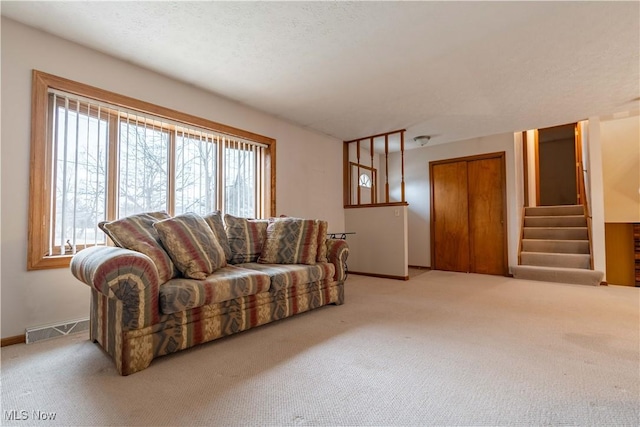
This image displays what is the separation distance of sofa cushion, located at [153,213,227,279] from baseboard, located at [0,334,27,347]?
1.16 metres

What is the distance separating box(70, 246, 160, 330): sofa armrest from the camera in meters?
1.53

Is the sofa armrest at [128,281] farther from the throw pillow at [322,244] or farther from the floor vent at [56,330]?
the throw pillow at [322,244]

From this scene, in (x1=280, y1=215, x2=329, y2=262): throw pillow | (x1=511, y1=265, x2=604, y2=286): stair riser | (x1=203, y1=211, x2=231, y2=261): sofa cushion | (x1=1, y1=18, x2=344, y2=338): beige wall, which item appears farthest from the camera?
(x1=511, y1=265, x2=604, y2=286): stair riser

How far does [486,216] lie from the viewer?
15.9 ft

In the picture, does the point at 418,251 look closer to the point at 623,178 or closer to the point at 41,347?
the point at 623,178

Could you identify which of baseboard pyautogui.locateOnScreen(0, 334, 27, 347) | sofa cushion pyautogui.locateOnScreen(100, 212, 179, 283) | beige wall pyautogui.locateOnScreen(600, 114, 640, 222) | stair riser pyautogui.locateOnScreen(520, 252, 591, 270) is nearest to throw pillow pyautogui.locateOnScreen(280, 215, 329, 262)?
sofa cushion pyautogui.locateOnScreen(100, 212, 179, 283)

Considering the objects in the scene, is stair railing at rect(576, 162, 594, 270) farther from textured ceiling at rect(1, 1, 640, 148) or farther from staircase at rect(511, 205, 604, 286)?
textured ceiling at rect(1, 1, 640, 148)

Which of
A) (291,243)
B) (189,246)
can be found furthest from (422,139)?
(189,246)

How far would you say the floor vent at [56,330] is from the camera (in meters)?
2.05

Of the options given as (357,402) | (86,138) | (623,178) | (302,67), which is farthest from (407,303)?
(623,178)

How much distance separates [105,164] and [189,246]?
1.13 meters

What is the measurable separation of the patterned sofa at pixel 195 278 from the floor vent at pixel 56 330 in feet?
1.34

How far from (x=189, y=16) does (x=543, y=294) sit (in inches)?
171

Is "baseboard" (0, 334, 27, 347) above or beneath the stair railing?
beneath
